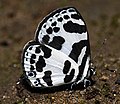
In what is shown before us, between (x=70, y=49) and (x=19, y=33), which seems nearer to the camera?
(x=70, y=49)

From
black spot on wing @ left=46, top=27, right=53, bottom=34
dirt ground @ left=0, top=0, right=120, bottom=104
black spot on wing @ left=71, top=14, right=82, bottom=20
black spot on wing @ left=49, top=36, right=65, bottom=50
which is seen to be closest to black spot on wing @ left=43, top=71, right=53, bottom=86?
dirt ground @ left=0, top=0, right=120, bottom=104

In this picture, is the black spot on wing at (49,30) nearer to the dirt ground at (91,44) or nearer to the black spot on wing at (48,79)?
the black spot on wing at (48,79)

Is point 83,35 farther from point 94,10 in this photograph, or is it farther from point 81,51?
point 94,10

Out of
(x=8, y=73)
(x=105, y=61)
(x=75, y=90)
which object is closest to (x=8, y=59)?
(x=8, y=73)

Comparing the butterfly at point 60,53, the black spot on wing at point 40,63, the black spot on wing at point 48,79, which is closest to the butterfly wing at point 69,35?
the butterfly at point 60,53

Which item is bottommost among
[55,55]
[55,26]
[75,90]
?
[75,90]

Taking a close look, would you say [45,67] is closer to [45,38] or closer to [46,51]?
[46,51]

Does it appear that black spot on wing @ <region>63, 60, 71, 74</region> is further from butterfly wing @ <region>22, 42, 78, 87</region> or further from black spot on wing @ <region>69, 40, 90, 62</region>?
black spot on wing @ <region>69, 40, 90, 62</region>
